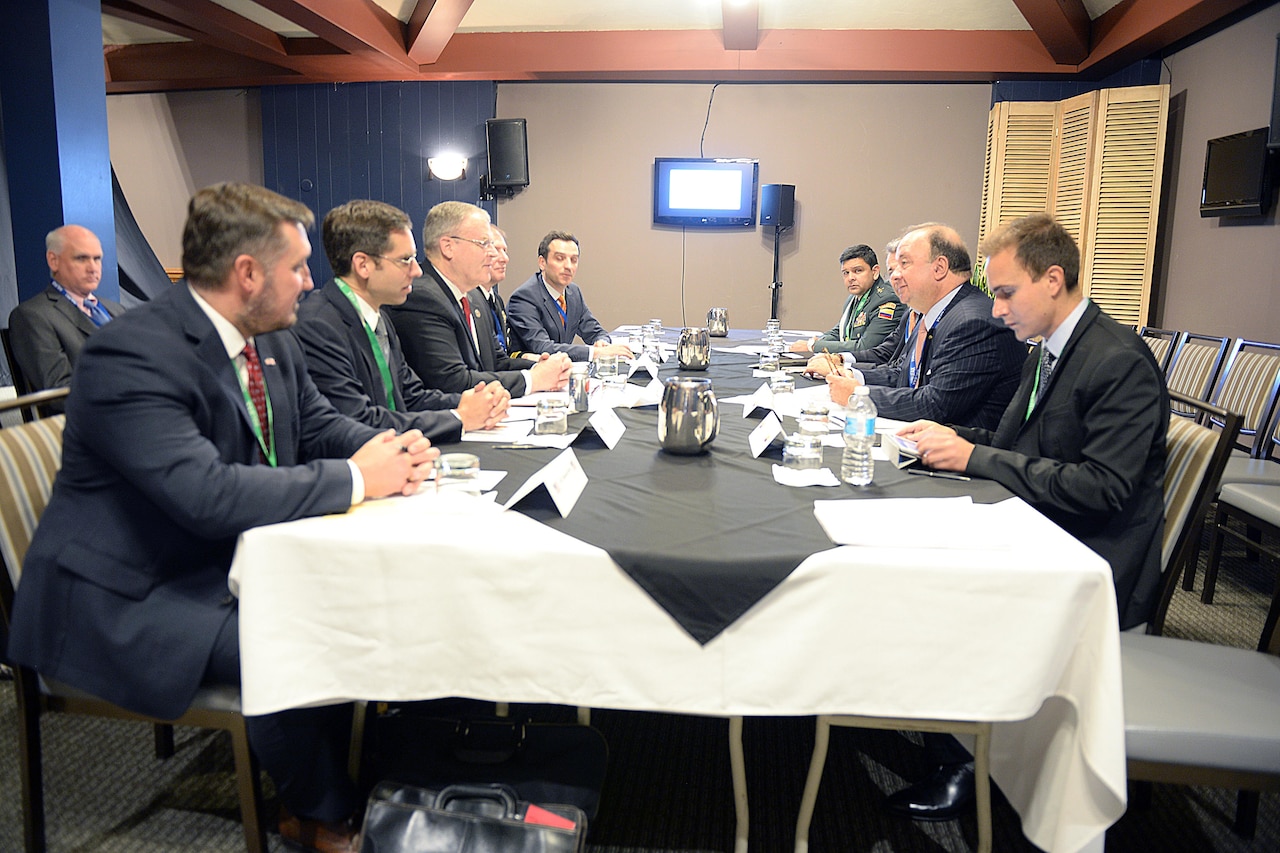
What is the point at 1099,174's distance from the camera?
6.36 meters

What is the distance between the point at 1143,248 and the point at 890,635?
6107 millimetres

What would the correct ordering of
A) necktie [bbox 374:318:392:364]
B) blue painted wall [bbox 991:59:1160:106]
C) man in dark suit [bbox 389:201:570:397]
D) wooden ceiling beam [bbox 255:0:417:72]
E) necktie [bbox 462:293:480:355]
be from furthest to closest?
blue painted wall [bbox 991:59:1160:106] < wooden ceiling beam [bbox 255:0:417:72] < necktie [bbox 462:293:480:355] < man in dark suit [bbox 389:201:570:397] < necktie [bbox 374:318:392:364]

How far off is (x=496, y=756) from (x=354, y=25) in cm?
595

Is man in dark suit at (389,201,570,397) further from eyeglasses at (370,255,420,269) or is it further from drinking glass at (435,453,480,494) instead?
drinking glass at (435,453,480,494)

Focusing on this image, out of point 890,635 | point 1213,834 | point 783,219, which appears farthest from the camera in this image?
point 783,219

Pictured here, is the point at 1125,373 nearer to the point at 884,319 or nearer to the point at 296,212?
the point at 296,212

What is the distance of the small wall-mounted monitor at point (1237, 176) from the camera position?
498 cm

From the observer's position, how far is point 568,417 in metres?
2.47

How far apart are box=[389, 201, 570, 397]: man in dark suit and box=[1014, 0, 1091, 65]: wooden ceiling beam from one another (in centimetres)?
459

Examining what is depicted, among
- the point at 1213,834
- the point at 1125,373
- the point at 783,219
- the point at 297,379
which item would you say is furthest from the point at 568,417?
the point at 783,219

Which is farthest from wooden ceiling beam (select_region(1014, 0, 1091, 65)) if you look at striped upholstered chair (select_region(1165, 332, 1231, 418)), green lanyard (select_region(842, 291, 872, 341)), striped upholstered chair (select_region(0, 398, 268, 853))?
striped upholstered chair (select_region(0, 398, 268, 853))

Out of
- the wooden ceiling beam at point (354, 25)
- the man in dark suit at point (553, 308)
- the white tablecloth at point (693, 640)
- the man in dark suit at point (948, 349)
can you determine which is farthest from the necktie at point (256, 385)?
the wooden ceiling beam at point (354, 25)

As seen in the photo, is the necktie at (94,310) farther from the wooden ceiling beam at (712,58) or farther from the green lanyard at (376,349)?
the wooden ceiling beam at (712,58)

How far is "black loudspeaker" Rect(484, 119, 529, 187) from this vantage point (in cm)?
754
